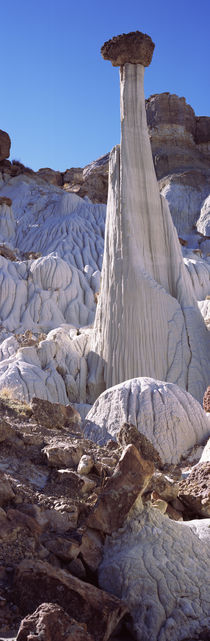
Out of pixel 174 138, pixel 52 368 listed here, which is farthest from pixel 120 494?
pixel 174 138

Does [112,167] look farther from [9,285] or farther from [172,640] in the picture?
[172,640]

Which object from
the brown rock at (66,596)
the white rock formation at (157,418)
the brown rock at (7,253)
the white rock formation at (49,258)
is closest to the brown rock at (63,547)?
the brown rock at (66,596)

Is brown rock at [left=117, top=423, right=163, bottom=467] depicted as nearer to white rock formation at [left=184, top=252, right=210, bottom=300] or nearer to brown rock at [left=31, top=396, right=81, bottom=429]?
brown rock at [left=31, top=396, right=81, bottom=429]

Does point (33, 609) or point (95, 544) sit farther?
point (95, 544)

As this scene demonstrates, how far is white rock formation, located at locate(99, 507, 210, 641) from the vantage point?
372cm

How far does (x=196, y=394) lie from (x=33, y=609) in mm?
12672

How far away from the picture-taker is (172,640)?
3611mm

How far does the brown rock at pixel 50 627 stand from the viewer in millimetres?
3033

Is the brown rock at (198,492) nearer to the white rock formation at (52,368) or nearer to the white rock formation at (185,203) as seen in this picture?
the white rock formation at (52,368)

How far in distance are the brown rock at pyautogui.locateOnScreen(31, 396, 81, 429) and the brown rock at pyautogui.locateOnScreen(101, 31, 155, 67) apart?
45.8 feet

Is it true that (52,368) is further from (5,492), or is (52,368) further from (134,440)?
(5,492)

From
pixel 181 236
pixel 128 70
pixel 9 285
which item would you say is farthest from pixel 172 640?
pixel 181 236

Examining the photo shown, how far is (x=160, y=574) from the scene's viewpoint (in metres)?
4.04

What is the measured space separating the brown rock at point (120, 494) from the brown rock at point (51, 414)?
9.50ft
